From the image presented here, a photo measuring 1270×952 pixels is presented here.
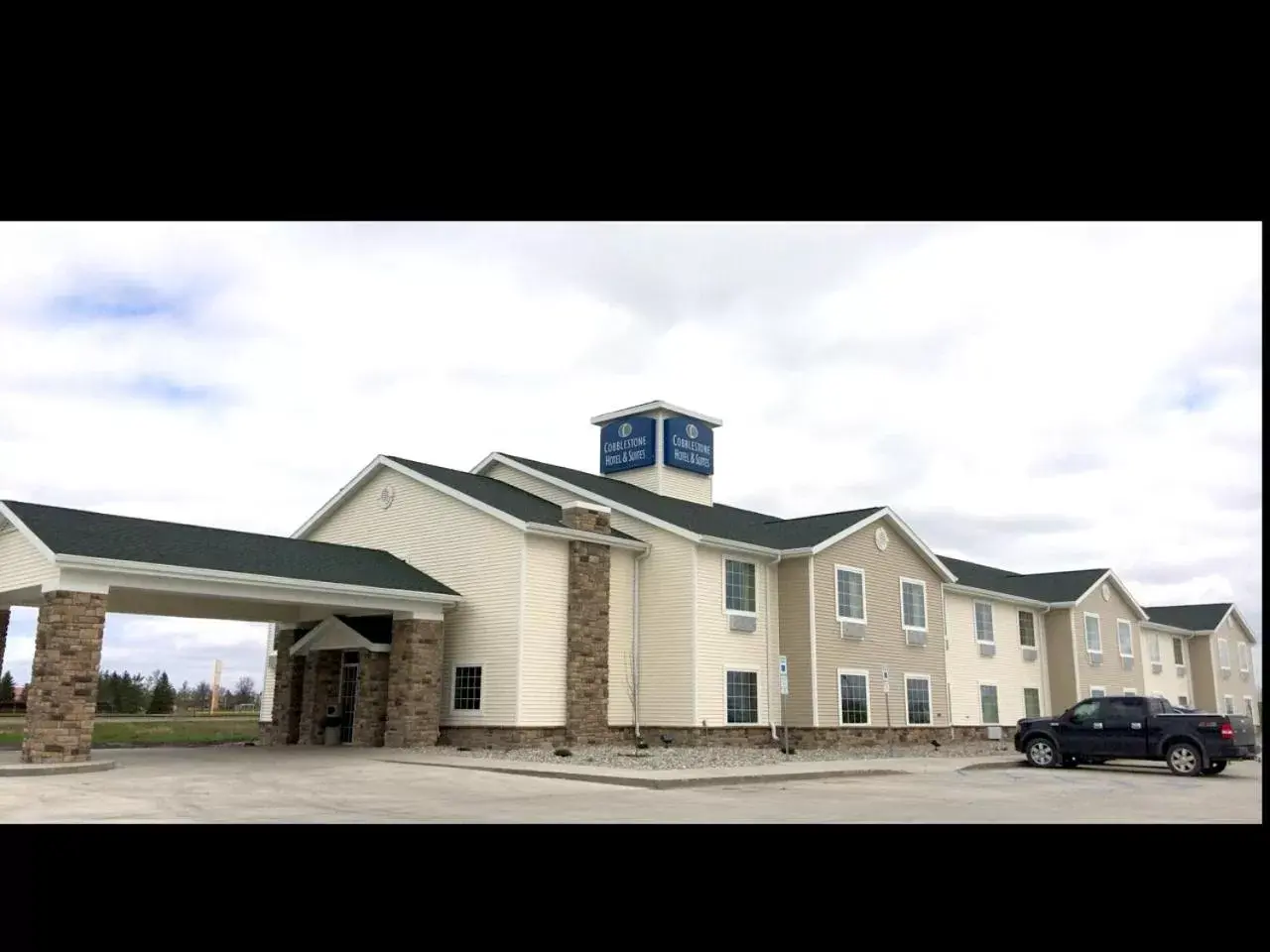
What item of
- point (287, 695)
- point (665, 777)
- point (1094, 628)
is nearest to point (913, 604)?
point (1094, 628)

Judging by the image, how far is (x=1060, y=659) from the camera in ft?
126

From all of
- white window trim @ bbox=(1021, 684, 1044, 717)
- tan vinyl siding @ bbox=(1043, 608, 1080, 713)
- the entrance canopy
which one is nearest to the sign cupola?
the entrance canopy

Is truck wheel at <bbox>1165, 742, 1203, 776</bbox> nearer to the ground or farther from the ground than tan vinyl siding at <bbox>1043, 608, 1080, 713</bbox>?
nearer to the ground

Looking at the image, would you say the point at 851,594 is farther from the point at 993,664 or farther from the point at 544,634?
the point at 993,664

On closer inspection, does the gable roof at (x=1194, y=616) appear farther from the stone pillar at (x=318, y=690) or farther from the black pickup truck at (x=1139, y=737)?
the stone pillar at (x=318, y=690)

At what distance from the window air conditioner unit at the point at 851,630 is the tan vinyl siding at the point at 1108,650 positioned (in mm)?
14766

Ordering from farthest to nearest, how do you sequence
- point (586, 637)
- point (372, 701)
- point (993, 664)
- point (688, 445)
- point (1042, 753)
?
point (993, 664) → point (688, 445) → point (586, 637) → point (372, 701) → point (1042, 753)

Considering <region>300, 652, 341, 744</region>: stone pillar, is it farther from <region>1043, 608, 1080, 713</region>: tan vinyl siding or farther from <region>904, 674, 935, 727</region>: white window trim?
<region>1043, 608, 1080, 713</region>: tan vinyl siding

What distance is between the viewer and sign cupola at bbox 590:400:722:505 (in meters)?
30.8

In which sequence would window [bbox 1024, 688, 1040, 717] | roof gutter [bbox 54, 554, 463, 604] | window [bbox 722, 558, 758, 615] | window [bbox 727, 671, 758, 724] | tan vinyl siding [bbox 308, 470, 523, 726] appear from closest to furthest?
roof gutter [bbox 54, 554, 463, 604], tan vinyl siding [bbox 308, 470, 523, 726], window [bbox 727, 671, 758, 724], window [bbox 722, 558, 758, 615], window [bbox 1024, 688, 1040, 717]

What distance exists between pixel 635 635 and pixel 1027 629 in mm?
19729
